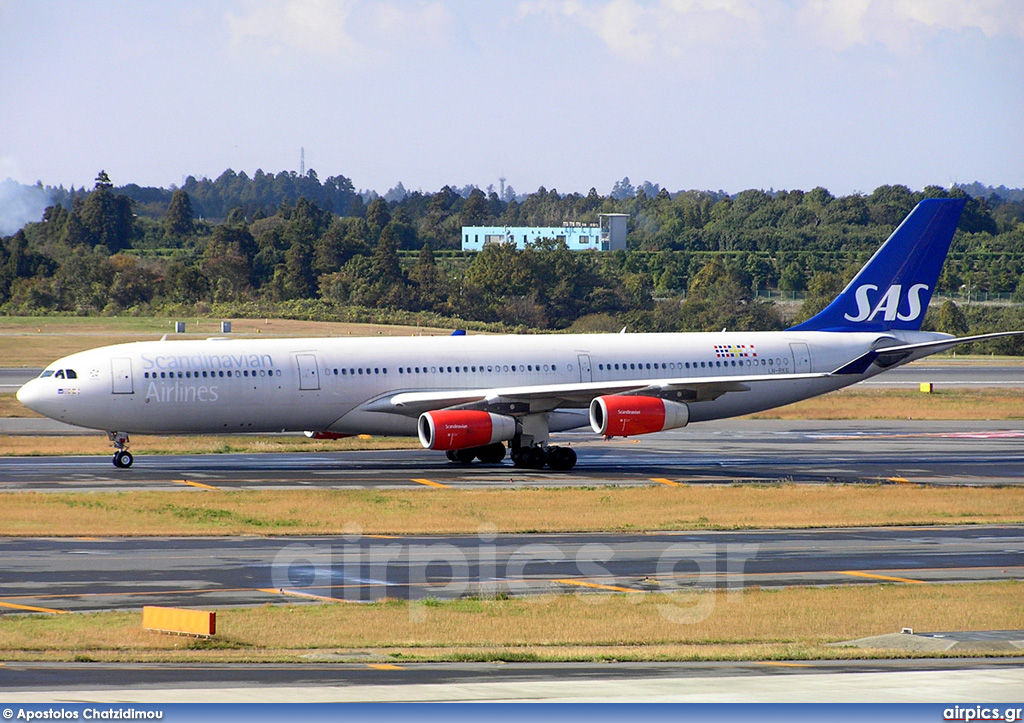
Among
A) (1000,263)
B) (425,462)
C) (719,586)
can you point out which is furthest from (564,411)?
(1000,263)

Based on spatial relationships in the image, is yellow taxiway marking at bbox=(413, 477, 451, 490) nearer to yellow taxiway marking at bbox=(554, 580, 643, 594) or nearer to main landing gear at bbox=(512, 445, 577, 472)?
main landing gear at bbox=(512, 445, 577, 472)

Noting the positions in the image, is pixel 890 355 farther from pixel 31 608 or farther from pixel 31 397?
pixel 31 608

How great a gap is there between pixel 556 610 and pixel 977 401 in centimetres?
5728

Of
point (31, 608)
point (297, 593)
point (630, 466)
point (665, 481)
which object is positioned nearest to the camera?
point (31, 608)

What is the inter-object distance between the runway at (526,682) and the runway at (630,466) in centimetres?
2259

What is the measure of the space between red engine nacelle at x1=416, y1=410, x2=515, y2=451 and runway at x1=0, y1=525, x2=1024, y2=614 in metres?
11.2

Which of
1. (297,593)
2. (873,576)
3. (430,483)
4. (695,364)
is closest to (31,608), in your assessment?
(297,593)

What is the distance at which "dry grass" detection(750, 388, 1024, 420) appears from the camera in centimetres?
6988

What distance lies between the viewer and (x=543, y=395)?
46.5 m

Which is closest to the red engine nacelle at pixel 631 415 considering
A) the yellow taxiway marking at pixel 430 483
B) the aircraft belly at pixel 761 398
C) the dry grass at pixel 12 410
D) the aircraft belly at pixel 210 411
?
the aircraft belly at pixel 761 398

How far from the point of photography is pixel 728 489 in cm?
4144

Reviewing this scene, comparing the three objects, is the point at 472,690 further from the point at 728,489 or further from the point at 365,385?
the point at 365,385

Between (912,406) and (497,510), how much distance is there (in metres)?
42.7

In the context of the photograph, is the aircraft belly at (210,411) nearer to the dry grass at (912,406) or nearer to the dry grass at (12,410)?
the dry grass at (12,410)
